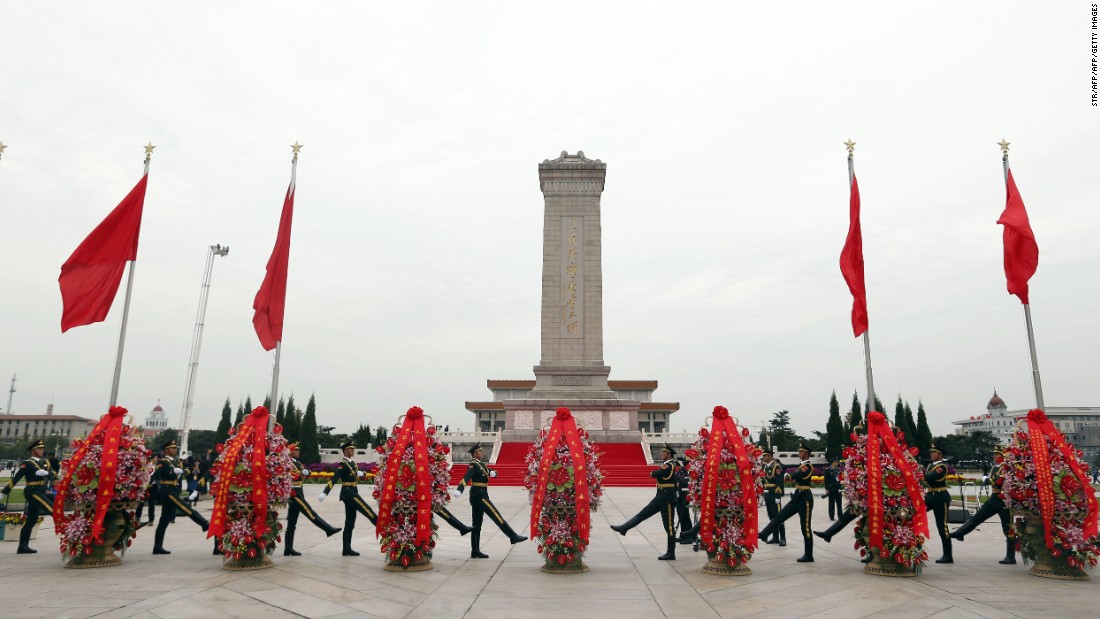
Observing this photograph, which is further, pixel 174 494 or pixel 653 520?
pixel 653 520

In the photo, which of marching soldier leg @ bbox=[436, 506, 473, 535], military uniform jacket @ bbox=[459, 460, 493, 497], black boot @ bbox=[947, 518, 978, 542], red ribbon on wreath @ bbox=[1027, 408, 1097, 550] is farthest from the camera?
military uniform jacket @ bbox=[459, 460, 493, 497]

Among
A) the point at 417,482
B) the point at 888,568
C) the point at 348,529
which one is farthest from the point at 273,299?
the point at 888,568

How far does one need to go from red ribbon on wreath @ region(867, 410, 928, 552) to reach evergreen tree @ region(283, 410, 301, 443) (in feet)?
117

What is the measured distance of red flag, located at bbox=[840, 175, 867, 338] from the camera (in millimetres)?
10562

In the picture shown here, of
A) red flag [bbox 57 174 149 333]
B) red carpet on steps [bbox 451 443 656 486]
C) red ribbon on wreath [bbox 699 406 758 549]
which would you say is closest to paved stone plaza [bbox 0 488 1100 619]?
red ribbon on wreath [bbox 699 406 758 549]

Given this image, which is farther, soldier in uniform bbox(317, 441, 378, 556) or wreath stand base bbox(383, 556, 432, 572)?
soldier in uniform bbox(317, 441, 378, 556)

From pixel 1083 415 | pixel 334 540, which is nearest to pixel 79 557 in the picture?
pixel 334 540

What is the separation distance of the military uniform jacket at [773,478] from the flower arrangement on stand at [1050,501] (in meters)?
3.58

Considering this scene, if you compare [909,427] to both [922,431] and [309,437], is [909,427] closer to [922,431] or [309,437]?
[922,431]

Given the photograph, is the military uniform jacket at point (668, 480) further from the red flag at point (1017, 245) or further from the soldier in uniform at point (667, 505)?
the red flag at point (1017, 245)

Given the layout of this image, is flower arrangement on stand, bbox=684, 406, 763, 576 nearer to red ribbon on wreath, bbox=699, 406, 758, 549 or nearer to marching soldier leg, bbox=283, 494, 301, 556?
red ribbon on wreath, bbox=699, 406, 758, 549

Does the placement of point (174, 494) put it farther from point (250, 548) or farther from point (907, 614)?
point (907, 614)

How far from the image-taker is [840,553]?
32.6ft

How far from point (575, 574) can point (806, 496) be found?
357cm
